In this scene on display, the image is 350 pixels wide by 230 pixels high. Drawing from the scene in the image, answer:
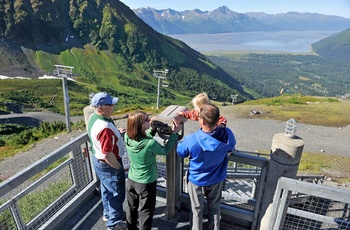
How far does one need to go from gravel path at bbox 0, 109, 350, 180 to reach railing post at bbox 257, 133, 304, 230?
58.4 ft

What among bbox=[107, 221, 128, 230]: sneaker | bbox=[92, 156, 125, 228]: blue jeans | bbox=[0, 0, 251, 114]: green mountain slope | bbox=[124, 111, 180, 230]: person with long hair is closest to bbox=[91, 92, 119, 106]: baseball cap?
bbox=[124, 111, 180, 230]: person with long hair

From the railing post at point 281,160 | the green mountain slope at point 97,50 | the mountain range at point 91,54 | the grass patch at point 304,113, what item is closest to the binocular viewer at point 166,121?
the railing post at point 281,160

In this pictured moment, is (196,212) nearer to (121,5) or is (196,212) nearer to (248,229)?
(248,229)

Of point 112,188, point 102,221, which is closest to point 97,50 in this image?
point 102,221

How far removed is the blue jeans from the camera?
13.9ft

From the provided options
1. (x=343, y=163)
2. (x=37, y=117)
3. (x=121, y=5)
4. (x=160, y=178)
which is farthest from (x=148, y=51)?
(x=160, y=178)

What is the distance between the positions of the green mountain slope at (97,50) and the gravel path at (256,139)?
206 feet

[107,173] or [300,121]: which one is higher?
[107,173]

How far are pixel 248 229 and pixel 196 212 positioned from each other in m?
1.18

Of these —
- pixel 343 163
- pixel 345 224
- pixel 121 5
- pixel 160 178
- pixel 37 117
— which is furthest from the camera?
pixel 121 5

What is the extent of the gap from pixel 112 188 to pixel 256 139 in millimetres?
20669

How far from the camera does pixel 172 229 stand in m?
4.65

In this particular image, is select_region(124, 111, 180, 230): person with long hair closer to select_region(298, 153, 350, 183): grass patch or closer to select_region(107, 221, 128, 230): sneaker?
select_region(107, 221, 128, 230): sneaker

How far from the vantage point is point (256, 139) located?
23500mm
